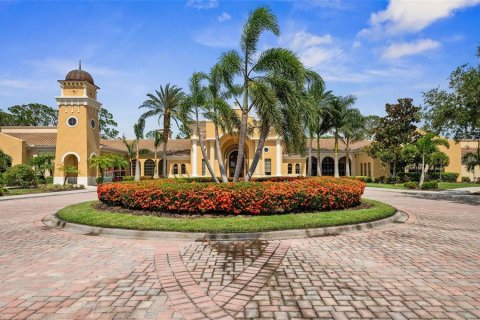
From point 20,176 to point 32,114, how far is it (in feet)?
141

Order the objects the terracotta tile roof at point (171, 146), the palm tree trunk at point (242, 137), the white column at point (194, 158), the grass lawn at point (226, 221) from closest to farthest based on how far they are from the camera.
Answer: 1. the grass lawn at point (226, 221)
2. the palm tree trunk at point (242, 137)
3. the white column at point (194, 158)
4. the terracotta tile roof at point (171, 146)

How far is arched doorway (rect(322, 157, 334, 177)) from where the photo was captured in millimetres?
44531

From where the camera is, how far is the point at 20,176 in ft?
87.2

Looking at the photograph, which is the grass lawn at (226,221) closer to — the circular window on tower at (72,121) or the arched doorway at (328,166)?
the circular window on tower at (72,121)

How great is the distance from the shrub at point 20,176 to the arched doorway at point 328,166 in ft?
119

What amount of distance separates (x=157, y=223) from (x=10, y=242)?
351cm

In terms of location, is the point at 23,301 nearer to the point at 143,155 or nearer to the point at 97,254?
the point at 97,254

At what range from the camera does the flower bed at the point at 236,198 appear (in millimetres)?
9461

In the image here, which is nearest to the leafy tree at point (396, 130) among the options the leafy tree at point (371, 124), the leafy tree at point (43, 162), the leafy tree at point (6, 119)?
the leafy tree at point (371, 124)

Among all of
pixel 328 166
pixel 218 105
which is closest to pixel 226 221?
pixel 218 105

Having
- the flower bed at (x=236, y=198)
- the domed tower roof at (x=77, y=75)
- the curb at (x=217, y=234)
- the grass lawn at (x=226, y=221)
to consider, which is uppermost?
the domed tower roof at (x=77, y=75)

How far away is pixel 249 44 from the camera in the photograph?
12375mm

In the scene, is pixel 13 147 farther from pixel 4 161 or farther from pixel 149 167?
pixel 149 167

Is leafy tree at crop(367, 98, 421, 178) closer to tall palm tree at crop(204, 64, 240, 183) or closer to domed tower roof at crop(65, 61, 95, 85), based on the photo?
tall palm tree at crop(204, 64, 240, 183)
